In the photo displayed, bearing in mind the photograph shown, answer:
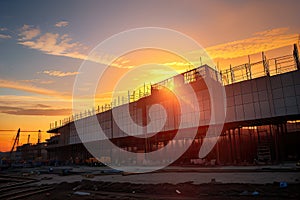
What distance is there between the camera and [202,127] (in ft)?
130

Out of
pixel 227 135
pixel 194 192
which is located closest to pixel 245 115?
pixel 227 135

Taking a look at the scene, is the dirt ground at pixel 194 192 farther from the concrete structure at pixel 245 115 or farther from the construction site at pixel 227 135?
the concrete structure at pixel 245 115

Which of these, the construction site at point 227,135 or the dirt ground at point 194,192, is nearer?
the dirt ground at point 194,192

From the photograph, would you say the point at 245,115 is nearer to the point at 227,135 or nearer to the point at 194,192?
the point at 227,135

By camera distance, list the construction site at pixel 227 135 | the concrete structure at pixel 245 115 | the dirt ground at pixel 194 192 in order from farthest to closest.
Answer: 1. the concrete structure at pixel 245 115
2. the construction site at pixel 227 135
3. the dirt ground at pixel 194 192

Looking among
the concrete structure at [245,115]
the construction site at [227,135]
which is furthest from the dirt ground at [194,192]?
the concrete structure at [245,115]

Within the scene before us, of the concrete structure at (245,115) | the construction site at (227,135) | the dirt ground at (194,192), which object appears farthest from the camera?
the concrete structure at (245,115)

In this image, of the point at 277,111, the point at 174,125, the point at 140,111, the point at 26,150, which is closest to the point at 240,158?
the point at 277,111

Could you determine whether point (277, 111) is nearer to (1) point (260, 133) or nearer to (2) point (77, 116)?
(1) point (260, 133)

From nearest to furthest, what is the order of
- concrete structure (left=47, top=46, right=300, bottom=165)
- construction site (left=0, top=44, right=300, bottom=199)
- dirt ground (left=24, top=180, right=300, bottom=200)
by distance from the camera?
dirt ground (left=24, top=180, right=300, bottom=200), construction site (left=0, top=44, right=300, bottom=199), concrete structure (left=47, top=46, right=300, bottom=165)

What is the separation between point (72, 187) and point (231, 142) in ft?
86.9

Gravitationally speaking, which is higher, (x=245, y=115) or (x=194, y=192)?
(x=245, y=115)

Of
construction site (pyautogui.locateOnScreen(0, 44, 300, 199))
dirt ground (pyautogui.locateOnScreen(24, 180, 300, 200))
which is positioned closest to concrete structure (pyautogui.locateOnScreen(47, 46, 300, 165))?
construction site (pyautogui.locateOnScreen(0, 44, 300, 199))

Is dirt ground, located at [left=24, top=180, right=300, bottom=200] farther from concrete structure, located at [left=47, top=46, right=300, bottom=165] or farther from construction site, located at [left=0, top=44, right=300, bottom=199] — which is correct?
concrete structure, located at [left=47, top=46, right=300, bottom=165]
